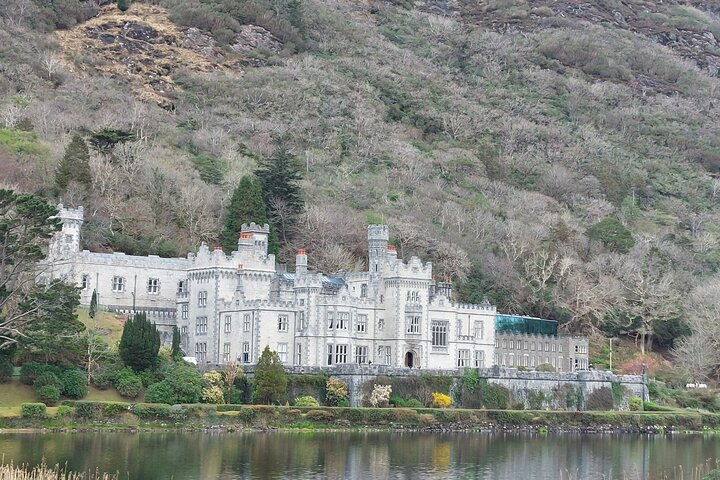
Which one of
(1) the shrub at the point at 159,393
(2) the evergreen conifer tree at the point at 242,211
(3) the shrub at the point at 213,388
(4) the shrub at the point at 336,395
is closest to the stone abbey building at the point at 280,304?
(4) the shrub at the point at 336,395

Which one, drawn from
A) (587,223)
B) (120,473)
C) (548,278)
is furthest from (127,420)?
(587,223)

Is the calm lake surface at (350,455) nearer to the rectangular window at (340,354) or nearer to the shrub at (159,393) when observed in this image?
the shrub at (159,393)

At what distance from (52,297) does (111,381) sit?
288 inches

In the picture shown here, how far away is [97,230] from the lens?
11231 cm

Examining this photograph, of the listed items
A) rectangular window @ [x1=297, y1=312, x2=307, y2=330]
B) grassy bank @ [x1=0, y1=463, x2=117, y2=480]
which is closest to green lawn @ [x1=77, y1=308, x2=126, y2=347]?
rectangular window @ [x1=297, y1=312, x2=307, y2=330]

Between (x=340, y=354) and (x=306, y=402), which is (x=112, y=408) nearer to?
(x=306, y=402)

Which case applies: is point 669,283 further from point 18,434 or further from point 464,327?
point 18,434

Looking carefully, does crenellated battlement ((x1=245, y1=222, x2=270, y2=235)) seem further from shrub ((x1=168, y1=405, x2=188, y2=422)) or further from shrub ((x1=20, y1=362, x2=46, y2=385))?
shrub ((x1=20, y1=362, x2=46, y2=385))

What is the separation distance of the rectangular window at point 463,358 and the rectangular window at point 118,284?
26.0 m

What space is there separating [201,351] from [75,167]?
2079cm

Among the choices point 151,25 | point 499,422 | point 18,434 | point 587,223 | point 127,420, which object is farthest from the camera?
point 151,25

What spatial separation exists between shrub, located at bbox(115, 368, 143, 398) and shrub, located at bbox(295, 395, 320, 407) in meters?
10.7

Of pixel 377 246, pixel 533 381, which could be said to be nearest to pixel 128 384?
pixel 377 246

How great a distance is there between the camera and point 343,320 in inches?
4097
